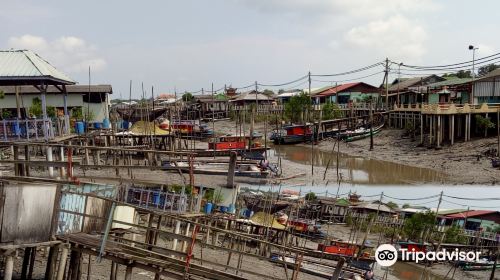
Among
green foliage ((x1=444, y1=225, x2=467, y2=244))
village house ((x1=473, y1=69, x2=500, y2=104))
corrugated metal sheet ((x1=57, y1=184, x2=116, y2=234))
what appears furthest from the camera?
village house ((x1=473, y1=69, x2=500, y2=104))

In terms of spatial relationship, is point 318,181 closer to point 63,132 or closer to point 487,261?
point 487,261

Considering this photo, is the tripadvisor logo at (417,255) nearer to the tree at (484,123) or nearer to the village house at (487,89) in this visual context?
the tree at (484,123)

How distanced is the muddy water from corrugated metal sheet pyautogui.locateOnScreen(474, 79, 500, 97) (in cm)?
991

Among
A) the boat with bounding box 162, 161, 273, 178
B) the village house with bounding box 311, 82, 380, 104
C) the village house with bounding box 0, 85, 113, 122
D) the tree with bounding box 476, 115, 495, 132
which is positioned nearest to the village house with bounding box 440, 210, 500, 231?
the tree with bounding box 476, 115, 495, 132

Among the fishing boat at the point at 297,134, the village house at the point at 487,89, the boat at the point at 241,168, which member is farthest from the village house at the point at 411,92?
the boat at the point at 241,168

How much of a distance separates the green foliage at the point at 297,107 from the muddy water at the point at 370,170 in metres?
10.2

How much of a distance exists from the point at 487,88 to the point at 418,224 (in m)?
18.3

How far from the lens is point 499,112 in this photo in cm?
3053

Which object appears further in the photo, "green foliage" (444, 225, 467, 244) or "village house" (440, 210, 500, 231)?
"village house" (440, 210, 500, 231)

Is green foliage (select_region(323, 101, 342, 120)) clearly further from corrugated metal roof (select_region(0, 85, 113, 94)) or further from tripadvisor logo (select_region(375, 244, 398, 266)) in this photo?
tripadvisor logo (select_region(375, 244, 398, 266))

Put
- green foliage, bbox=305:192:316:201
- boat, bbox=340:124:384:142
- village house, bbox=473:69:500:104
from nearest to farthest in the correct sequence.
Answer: green foliage, bbox=305:192:316:201
village house, bbox=473:69:500:104
boat, bbox=340:124:384:142

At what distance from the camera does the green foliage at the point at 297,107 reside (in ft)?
153

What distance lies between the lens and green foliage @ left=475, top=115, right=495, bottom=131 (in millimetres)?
31016

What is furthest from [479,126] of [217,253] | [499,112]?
[217,253]
